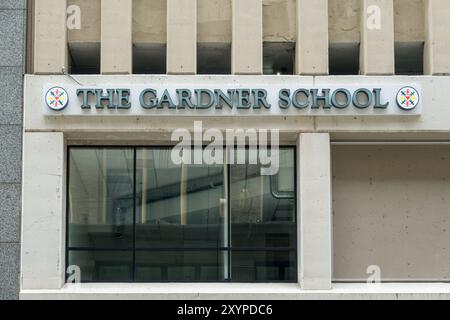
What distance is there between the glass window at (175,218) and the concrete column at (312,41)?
1.85m

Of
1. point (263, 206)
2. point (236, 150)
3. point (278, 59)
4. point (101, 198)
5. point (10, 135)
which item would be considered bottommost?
point (263, 206)

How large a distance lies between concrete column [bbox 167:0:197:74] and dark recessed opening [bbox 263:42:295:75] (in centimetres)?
157

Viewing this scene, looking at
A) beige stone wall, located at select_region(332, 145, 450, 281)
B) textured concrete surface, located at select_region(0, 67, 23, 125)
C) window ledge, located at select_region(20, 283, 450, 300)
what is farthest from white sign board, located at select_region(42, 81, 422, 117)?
window ledge, located at select_region(20, 283, 450, 300)

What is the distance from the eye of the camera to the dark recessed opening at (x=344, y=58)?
13812 mm

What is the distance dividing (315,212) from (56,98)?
5.48 m

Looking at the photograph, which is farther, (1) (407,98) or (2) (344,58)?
(2) (344,58)

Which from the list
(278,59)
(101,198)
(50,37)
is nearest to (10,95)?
(50,37)

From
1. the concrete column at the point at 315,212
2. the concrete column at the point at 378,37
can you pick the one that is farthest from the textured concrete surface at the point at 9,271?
the concrete column at the point at 378,37

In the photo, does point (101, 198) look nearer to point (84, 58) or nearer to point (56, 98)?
point (56, 98)

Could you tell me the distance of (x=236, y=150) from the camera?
1402 cm

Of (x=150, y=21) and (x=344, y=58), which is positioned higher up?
(x=150, y=21)

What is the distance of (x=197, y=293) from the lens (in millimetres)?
12914

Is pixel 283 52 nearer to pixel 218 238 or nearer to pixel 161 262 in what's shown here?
pixel 218 238

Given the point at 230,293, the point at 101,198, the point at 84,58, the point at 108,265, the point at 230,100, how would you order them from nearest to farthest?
the point at 230,293 < the point at 230,100 < the point at 108,265 < the point at 101,198 < the point at 84,58
